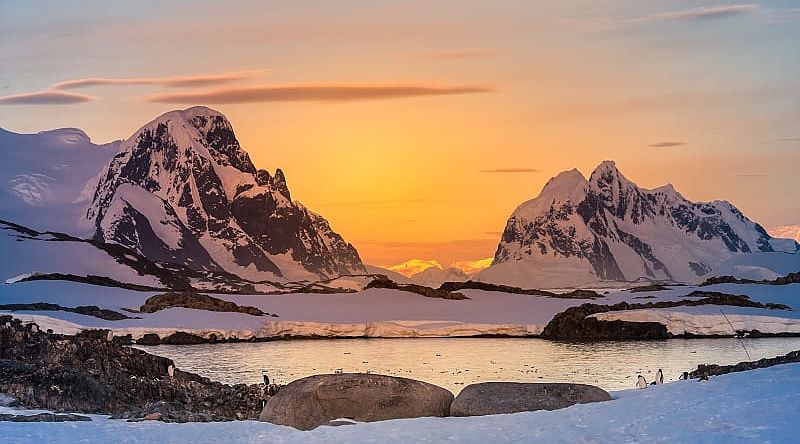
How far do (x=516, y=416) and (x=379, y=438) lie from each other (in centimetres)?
274

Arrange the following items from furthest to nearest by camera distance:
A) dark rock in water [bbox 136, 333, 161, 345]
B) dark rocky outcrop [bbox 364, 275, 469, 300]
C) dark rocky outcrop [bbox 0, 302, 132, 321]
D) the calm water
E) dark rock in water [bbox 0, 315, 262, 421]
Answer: dark rocky outcrop [bbox 364, 275, 469, 300] < dark rocky outcrop [bbox 0, 302, 132, 321] < dark rock in water [bbox 136, 333, 161, 345] < the calm water < dark rock in water [bbox 0, 315, 262, 421]

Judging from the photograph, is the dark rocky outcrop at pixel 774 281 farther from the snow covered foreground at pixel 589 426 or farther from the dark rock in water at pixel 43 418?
the dark rock in water at pixel 43 418

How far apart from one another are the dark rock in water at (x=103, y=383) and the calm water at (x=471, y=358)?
Answer: 690 cm

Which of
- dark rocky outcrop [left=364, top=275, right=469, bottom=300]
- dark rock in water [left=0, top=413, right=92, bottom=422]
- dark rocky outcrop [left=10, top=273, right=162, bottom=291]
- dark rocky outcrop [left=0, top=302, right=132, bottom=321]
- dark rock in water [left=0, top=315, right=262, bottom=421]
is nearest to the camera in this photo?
dark rock in water [left=0, top=413, right=92, bottom=422]

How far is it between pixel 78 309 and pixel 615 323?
36.3 metres

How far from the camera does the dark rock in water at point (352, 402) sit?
798 inches

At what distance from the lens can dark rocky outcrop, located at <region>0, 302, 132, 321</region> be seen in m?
72.3

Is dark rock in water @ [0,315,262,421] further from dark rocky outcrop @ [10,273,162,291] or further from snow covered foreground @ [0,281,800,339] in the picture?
dark rocky outcrop @ [10,273,162,291]

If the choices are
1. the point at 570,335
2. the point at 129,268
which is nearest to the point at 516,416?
the point at 570,335

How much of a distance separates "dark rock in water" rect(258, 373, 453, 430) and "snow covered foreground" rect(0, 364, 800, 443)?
176 centimetres

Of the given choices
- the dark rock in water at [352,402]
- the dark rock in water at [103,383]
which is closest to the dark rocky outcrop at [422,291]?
the dark rock in water at [103,383]

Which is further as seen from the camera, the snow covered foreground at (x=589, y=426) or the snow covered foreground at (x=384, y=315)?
the snow covered foreground at (x=384, y=315)

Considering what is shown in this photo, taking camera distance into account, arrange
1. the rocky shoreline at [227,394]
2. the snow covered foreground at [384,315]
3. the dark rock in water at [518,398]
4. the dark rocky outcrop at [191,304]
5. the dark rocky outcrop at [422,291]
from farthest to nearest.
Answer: the dark rocky outcrop at [422,291] → the dark rocky outcrop at [191,304] → the snow covered foreground at [384,315] → the rocky shoreline at [227,394] → the dark rock in water at [518,398]

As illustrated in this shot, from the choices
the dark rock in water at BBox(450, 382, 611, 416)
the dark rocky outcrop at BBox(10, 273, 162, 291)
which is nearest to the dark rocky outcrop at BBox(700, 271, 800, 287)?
the dark rocky outcrop at BBox(10, 273, 162, 291)
